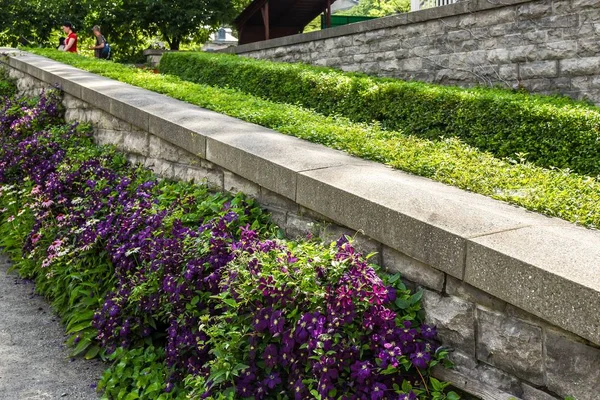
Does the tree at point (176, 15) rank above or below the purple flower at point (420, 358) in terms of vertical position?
above

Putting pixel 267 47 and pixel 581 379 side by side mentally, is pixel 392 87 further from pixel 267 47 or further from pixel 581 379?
pixel 267 47

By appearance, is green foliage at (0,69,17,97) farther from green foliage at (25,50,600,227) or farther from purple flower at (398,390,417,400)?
purple flower at (398,390,417,400)

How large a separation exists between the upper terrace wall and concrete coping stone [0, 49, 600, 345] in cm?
367

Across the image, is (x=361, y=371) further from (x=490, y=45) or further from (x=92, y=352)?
(x=490, y=45)

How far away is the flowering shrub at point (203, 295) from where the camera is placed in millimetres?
2879

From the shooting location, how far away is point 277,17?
21.3 meters

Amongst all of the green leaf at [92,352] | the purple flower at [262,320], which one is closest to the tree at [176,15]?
the green leaf at [92,352]

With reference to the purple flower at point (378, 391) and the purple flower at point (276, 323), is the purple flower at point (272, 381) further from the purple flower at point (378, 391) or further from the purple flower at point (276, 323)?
the purple flower at point (378, 391)

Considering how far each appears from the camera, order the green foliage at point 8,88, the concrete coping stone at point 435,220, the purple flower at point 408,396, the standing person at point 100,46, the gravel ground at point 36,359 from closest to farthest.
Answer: the concrete coping stone at point 435,220
the purple flower at point 408,396
the gravel ground at point 36,359
the green foliage at point 8,88
the standing person at point 100,46

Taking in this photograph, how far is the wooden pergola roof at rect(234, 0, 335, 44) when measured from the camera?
784 inches

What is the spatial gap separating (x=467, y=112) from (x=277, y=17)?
52.1 ft

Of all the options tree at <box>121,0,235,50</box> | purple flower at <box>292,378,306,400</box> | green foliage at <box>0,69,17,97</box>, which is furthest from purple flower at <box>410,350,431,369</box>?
tree at <box>121,0,235,50</box>

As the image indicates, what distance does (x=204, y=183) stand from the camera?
15.7ft

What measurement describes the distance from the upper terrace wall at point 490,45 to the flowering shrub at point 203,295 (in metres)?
4.37
